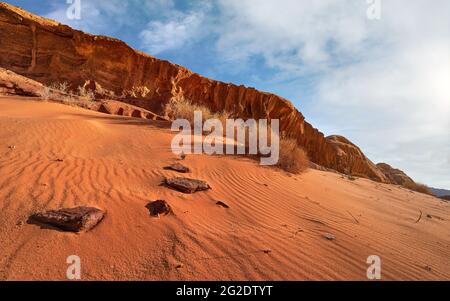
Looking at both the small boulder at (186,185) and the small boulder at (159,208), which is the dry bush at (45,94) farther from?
the small boulder at (159,208)

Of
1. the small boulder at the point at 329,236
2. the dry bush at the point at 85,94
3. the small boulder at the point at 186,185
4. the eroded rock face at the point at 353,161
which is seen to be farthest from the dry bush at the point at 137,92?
the eroded rock face at the point at 353,161

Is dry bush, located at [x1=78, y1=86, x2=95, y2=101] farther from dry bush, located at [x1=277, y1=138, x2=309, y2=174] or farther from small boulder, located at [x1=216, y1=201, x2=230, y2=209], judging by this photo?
small boulder, located at [x1=216, y1=201, x2=230, y2=209]

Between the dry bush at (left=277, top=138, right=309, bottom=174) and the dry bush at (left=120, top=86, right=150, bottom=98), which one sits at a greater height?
the dry bush at (left=120, top=86, right=150, bottom=98)

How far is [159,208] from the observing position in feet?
10.7

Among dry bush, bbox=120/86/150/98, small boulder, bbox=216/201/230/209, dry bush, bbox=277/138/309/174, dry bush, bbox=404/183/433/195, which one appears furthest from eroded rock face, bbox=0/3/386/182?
small boulder, bbox=216/201/230/209

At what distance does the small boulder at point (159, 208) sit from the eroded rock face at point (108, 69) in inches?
587

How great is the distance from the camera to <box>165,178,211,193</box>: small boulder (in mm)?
4043

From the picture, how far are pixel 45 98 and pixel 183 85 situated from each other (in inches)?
449

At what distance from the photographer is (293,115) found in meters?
24.7

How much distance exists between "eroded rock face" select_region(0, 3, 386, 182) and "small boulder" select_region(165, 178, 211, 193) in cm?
1406

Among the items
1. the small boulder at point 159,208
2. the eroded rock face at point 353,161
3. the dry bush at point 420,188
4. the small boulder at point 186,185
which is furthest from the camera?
the eroded rock face at point 353,161

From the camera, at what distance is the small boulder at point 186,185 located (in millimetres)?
4043

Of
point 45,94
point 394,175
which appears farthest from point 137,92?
point 394,175

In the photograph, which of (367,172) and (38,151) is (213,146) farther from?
(367,172)
